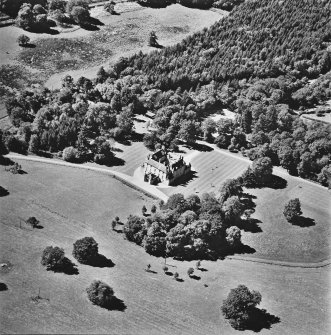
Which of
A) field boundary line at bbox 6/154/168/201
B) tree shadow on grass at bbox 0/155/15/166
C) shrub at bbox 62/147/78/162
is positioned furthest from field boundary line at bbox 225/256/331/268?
tree shadow on grass at bbox 0/155/15/166

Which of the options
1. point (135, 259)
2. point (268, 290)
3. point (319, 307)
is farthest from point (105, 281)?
point (319, 307)

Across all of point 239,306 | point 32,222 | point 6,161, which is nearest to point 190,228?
point 239,306

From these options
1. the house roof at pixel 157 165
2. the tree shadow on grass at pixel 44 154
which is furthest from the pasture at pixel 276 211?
the tree shadow on grass at pixel 44 154

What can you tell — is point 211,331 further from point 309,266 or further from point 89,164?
point 89,164

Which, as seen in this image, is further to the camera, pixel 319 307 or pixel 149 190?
pixel 149 190

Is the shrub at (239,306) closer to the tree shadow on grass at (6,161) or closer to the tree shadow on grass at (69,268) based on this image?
the tree shadow on grass at (69,268)

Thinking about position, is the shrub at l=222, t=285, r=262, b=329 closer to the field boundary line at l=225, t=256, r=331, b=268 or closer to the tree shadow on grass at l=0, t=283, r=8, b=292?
the field boundary line at l=225, t=256, r=331, b=268

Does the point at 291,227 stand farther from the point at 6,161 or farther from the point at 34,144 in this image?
the point at 6,161
